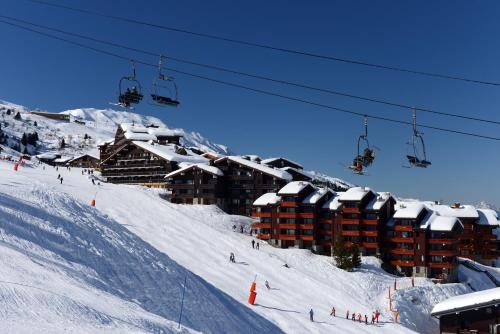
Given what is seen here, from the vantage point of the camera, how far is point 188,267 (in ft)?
122

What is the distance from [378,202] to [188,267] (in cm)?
3262

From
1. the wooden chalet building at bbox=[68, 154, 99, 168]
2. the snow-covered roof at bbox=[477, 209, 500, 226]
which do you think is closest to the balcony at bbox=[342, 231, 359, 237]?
the snow-covered roof at bbox=[477, 209, 500, 226]

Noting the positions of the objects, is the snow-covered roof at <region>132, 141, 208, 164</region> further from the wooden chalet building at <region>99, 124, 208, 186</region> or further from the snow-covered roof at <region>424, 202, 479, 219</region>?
the snow-covered roof at <region>424, 202, 479, 219</region>

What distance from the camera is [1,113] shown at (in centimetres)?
18438

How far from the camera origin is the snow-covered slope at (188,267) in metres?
22.5

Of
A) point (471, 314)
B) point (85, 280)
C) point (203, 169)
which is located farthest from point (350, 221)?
point (85, 280)

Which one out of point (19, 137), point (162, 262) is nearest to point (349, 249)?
point (162, 262)

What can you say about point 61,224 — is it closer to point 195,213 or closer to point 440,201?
point 195,213

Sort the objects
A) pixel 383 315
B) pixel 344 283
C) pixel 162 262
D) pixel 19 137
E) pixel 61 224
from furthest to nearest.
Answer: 1. pixel 19 137
2. pixel 344 283
3. pixel 383 315
4. pixel 162 262
5. pixel 61 224

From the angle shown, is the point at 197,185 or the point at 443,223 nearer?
the point at 443,223

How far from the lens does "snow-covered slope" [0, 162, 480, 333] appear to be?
22.5 m

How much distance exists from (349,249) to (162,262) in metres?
31.0

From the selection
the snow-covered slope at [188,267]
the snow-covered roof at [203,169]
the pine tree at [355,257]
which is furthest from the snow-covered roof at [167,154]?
the pine tree at [355,257]

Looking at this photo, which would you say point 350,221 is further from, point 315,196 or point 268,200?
point 268,200
